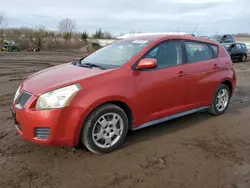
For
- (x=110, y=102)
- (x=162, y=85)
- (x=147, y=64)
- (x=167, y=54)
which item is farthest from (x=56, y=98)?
(x=167, y=54)

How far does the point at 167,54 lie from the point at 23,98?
2370 millimetres

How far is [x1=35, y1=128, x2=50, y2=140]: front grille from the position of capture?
340 cm

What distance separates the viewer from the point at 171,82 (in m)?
4.36

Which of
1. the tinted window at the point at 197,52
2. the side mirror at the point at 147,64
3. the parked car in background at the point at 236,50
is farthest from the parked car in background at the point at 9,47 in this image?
the side mirror at the point at 147,64

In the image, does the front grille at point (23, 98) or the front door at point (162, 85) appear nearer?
the front grille at point (23, 98)

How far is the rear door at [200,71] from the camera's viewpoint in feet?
15.5

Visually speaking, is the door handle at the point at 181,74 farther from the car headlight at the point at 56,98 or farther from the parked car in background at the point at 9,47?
the parked car in background at the point at 9,47

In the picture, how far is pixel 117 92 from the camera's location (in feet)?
12.1

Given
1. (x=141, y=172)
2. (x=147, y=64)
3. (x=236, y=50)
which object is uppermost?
(x=147, y=64)

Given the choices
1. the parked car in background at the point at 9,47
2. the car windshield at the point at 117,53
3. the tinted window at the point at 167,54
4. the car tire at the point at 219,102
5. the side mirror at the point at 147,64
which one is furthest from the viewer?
the parked car in background at the point at 9,47

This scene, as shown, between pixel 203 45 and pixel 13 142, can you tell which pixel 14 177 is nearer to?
pixel 13 142

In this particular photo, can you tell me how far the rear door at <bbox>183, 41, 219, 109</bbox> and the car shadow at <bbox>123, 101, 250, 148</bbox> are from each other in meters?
0.38

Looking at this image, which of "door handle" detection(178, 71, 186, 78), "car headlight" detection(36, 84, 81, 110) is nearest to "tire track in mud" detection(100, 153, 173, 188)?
"car headlight" detection(36, 84, 81, 110)

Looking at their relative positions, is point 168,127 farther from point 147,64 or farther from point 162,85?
point 147,64
